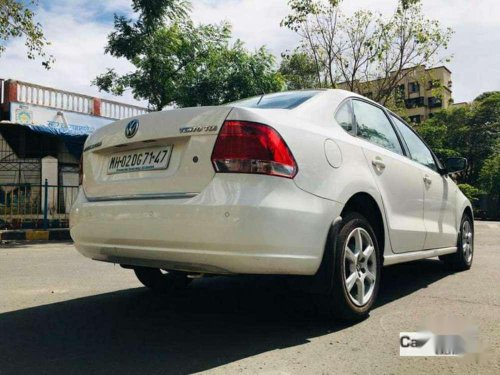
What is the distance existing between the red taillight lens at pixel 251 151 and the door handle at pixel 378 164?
3.37 ft

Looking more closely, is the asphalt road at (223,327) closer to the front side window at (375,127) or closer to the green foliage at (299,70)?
the front side window at (375,127)

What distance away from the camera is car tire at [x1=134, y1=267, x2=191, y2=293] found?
4.20m

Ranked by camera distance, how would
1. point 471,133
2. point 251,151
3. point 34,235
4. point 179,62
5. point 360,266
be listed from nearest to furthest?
1. point 251,151
2. point 360,266
3. point 34,235
4. point 179,62
5. point 471,133

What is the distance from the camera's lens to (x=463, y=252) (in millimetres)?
5457

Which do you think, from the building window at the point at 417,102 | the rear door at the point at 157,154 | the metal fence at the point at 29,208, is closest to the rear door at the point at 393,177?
the rear door at the point at 157,154

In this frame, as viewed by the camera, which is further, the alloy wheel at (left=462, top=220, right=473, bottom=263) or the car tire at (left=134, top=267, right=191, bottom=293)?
the alloy wheel at (left=462, top=220, right=473, bottom=263)

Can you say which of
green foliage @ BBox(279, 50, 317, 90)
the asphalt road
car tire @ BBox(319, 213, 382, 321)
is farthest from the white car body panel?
green foliage @ BBox(279, 50, 317, 90)

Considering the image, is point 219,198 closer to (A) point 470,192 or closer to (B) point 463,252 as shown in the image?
(B) point 463,252

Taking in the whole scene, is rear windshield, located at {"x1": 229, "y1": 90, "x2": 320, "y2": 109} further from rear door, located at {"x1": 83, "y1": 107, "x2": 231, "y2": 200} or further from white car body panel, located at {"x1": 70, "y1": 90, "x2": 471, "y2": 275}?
rear door, located at {"x1": 83, "y1": 107, "x2": 231, "y2": 200}

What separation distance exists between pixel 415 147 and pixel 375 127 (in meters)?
0.91

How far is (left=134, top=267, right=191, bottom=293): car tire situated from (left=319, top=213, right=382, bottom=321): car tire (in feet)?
5.17

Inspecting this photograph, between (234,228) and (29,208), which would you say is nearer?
(234,228)

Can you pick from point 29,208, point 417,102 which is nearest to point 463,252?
point 29,208

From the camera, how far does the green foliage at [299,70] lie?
67.2ft
